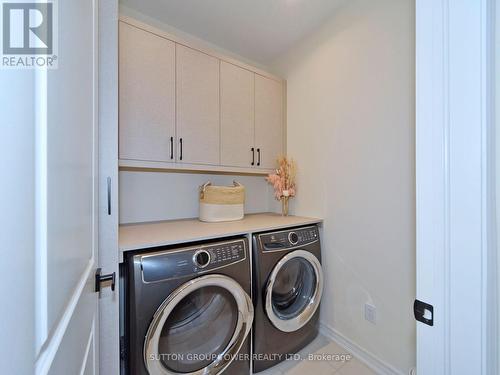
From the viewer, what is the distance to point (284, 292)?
1.66 m

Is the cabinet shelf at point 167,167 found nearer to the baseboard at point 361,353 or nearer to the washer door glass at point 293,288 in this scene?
the washer door glass at point 293,288

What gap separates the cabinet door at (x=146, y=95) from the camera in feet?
4.46

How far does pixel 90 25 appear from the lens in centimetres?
63

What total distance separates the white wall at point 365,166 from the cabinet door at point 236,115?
52 centimetres

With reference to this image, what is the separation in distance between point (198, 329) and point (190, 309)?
137 mm

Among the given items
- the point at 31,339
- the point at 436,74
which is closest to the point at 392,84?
the point at 436,74

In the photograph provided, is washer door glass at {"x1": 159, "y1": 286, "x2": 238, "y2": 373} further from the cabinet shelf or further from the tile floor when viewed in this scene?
the cabinet shelf

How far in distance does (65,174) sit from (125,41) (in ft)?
4.45

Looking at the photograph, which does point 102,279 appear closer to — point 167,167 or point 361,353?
point 167,167

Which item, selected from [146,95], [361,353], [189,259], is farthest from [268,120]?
[361,353]

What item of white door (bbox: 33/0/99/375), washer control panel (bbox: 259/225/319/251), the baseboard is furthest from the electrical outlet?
white door (bbox: 33/0/99/375)

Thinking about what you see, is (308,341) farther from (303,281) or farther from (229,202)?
(229,202)

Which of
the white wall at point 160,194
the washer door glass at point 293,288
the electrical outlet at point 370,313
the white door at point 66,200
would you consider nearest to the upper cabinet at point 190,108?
the white wall at point 160,194

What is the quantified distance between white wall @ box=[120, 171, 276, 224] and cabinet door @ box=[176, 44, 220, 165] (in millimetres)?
352
